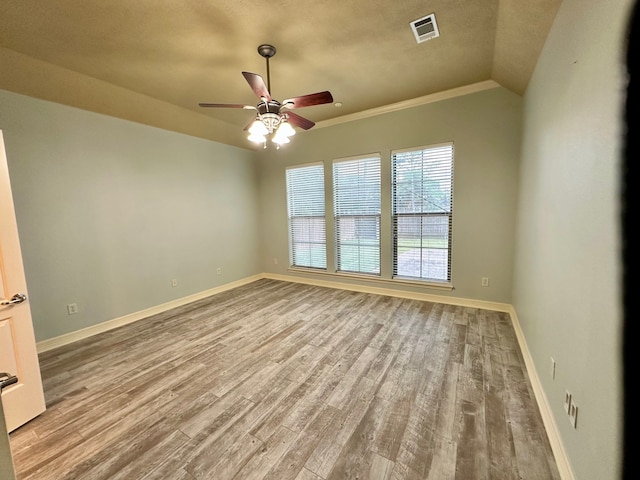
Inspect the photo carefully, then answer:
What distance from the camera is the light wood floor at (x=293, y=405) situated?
1429mm

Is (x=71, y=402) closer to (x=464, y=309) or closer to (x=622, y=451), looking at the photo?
(x=622, y=451)

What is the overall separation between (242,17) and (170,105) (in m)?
2.03

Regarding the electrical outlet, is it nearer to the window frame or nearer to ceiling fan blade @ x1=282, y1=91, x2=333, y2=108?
ceiling fan blade @ x1=282, y1=91, x2=333, y2=108

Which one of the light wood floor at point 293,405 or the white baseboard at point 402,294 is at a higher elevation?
the white baseboard at point 402,294

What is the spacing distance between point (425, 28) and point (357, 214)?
8.58ft

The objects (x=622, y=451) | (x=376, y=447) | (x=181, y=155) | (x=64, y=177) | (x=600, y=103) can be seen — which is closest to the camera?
(x=622, y=451)

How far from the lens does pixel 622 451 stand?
78 centimetres

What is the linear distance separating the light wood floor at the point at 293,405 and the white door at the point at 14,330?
0.51 ft

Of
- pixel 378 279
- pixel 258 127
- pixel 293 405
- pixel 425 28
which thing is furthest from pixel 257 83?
pixel 378 279

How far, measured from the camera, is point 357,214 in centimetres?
439

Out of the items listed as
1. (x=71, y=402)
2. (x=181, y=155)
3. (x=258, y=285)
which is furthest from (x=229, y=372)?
(x=181, y=155)

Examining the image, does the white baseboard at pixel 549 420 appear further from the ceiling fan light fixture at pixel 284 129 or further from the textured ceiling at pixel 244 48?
the ceiling fan light fixture at pixel 284 129

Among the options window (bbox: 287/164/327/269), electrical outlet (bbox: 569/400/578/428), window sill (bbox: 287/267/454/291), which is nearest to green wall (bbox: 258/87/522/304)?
window sill (bbox: 287/267/454/291)

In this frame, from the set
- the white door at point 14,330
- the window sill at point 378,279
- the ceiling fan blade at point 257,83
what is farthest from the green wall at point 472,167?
the white door at point 14,330
